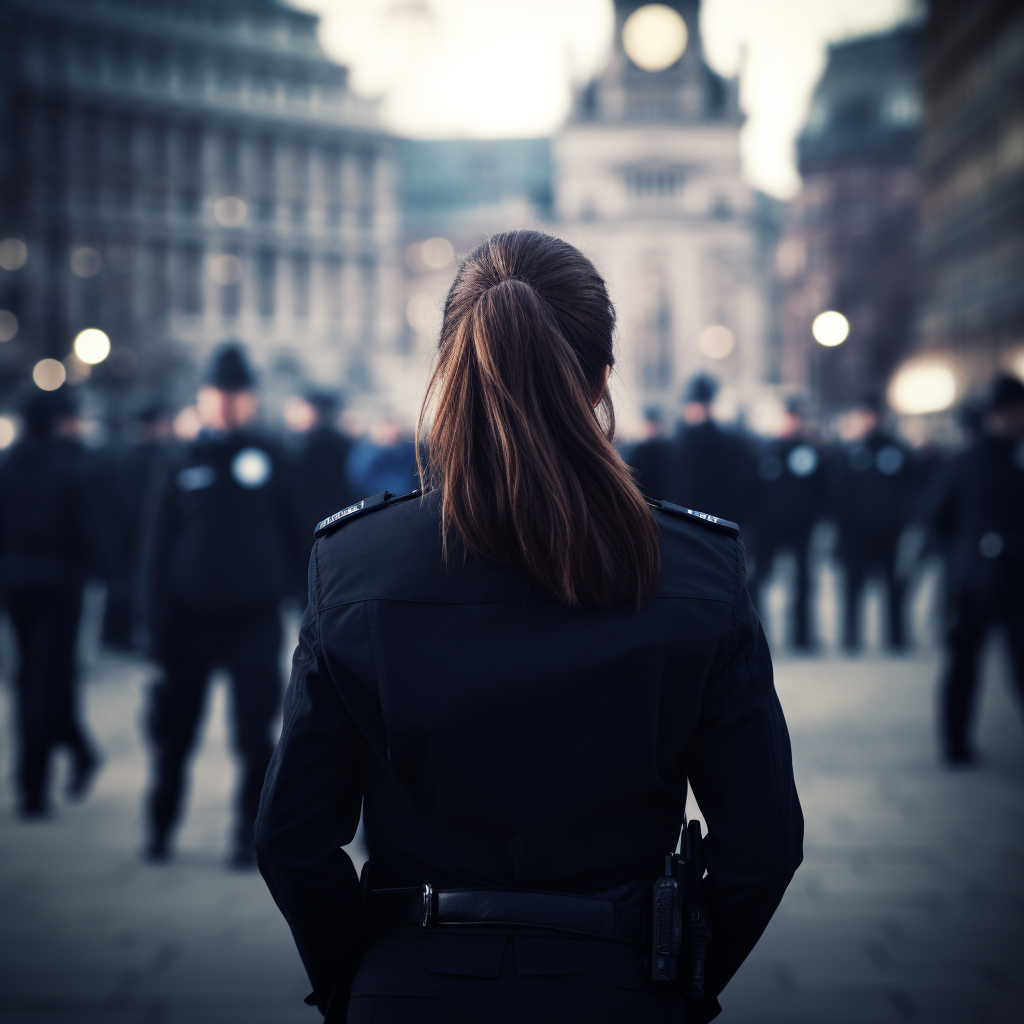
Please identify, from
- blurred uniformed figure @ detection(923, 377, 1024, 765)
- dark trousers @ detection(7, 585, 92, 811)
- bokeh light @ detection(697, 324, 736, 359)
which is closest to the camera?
dark trousers @ detection(7, 585, 92, 811)

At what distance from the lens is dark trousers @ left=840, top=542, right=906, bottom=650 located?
1033cm

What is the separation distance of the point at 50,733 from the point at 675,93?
237ft

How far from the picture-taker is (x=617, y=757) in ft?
5.16

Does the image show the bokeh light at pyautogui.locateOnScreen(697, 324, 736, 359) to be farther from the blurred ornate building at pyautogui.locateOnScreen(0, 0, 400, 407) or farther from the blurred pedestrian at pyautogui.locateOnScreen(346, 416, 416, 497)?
the blurred pedestrian at pyautogui.locateOnScreen(346, 416, 416, 497)

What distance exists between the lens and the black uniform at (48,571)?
5844 millimetres

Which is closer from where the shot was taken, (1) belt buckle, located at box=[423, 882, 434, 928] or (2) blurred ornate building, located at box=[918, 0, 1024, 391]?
(1) belt buckle, located at box=[423, 882, 434, 928]

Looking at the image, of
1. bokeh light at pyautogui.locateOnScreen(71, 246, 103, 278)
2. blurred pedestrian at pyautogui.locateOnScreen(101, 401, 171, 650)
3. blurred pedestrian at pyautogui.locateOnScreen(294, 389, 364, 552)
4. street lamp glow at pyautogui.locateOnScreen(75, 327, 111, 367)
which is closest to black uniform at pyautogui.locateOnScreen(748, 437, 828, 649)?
blurred pedestrian at pyautogui.locateOnScreen(294, 389, 364, 552)

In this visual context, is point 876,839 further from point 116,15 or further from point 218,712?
point 116,15

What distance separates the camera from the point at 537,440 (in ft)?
5.14

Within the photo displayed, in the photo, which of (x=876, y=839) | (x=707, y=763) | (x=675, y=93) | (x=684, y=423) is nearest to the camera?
(x=707, y=763)

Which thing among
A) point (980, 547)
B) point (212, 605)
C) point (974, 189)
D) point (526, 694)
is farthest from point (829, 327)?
point (974, 189)

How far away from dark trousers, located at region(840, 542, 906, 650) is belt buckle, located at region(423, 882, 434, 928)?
928 centimetres

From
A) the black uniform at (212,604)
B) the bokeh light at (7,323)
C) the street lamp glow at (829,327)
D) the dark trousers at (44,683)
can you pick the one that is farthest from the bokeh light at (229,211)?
the black uniform at (212,604)

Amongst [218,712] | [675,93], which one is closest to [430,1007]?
[218,712]
